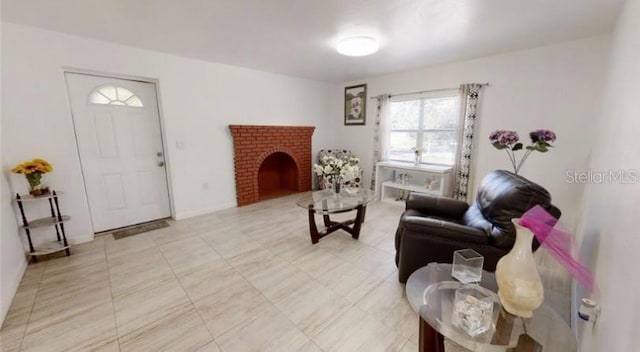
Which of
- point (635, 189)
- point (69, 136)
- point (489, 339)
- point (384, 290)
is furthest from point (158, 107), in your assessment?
point (635, 189)

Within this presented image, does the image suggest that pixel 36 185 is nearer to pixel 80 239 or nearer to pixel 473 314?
pixel 80 239

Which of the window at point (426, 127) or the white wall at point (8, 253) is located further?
the window at point (426, 127)

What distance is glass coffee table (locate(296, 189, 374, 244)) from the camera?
265cm

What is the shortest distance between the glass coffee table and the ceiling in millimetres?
1793

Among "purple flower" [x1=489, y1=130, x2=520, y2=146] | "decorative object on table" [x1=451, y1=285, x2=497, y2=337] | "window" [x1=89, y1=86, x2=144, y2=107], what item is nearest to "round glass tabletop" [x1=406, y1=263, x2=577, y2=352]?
"decorative object on table" [x1=451, y1=285, x2=497, y2=337]

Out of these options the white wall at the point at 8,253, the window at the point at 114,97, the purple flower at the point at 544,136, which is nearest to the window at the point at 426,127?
the purple flower at the point at 544,136

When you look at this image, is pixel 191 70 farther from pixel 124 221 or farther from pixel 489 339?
pixel 489 339

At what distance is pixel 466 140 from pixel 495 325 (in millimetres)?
3156

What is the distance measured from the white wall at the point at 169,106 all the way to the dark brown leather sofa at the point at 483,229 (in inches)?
120

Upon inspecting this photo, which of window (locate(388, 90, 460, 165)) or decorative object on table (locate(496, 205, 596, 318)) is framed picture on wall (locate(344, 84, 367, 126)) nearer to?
window (locate(388, 90, 460, 165))

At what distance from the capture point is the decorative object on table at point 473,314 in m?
1.02

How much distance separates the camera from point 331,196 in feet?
9.97

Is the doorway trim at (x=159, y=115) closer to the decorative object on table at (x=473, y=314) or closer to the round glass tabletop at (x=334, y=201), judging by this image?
the round glass tabletop at (x=334, y=201)

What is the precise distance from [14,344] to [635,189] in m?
3.25
